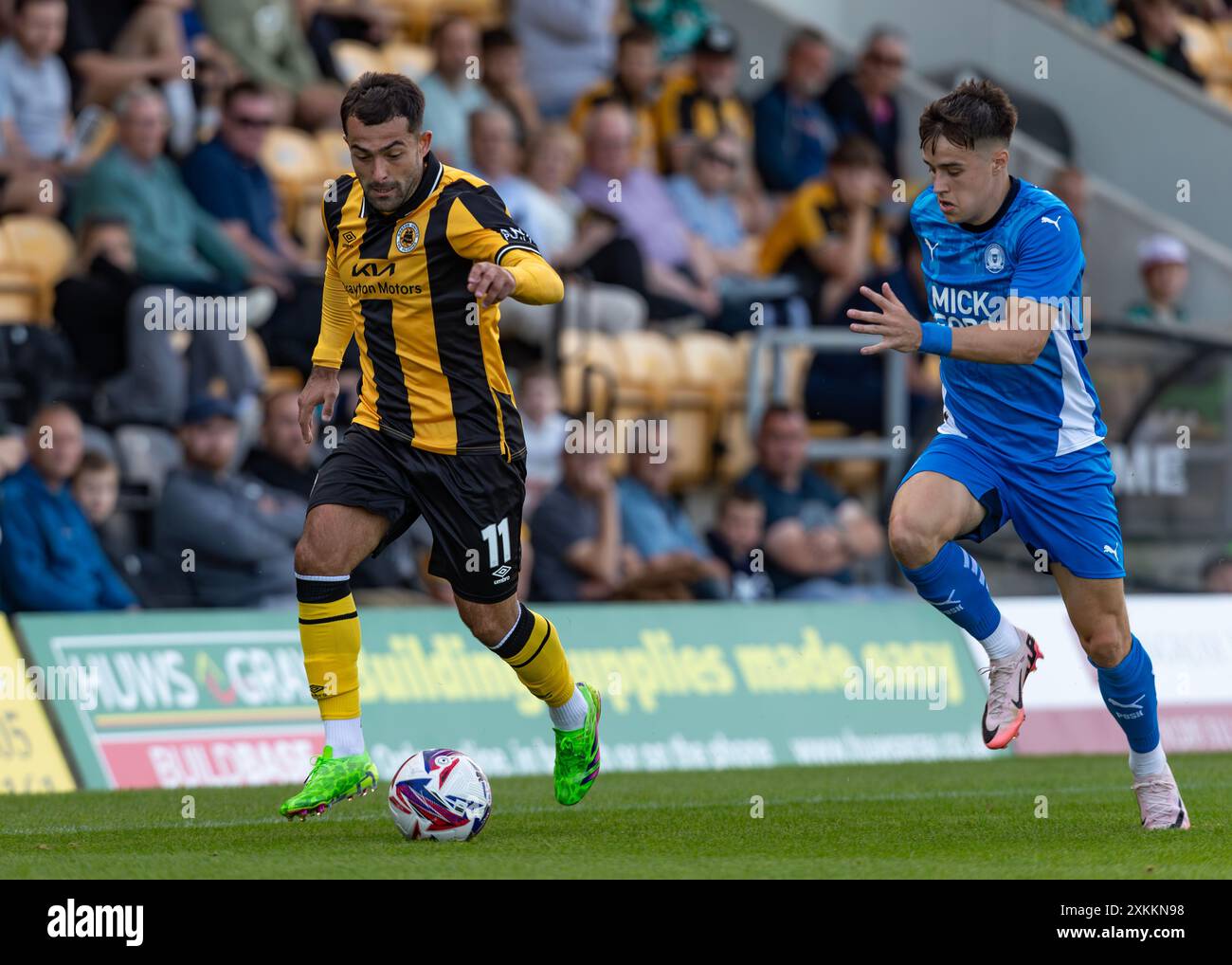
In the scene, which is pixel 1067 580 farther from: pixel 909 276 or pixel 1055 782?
pixel 909 276

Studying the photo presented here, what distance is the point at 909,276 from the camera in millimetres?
14812

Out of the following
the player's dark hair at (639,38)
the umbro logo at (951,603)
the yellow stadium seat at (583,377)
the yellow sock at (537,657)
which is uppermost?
the player's dark hair at (639,38)

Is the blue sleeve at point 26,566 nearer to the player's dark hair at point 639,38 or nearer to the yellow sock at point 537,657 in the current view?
the yellow sock at point 537,657

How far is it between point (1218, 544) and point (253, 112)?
6.96 meters

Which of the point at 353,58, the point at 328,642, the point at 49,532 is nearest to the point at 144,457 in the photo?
the point at 49,532

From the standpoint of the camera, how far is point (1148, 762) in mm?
7453

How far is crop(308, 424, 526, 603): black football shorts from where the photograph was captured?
7.27 metres

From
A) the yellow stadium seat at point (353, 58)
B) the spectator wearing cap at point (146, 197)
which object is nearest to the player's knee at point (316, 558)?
the spectator wearing cap at point (146, 197)

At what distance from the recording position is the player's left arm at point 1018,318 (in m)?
6.65

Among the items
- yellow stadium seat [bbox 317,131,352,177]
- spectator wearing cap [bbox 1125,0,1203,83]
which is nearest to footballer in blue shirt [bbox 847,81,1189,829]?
yellow stadium seat [bbox 317,131,352,177]

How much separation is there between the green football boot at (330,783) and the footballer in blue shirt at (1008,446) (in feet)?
6.67

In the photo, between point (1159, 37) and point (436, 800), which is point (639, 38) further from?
point (436, 800)

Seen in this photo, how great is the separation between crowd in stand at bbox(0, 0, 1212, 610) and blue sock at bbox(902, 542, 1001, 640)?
4859 millimetres

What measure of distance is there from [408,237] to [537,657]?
1.64 metres
